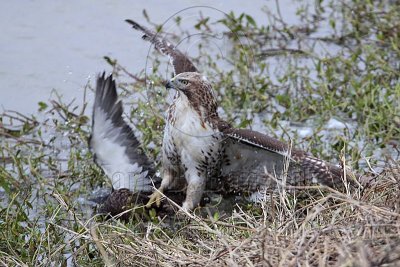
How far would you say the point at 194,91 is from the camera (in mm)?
6773

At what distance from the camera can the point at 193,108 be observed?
266 inches

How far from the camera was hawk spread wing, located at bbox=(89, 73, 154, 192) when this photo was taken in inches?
275

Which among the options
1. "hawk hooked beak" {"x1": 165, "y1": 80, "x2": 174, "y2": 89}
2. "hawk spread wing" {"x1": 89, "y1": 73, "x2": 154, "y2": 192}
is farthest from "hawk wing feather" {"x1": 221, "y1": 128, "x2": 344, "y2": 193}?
"hawk spread wing" {"x1": 89, "y1": 73, "x2": 154, "y2": 192}

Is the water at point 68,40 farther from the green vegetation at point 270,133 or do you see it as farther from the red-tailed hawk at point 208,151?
the red-tailed hawk at point 208,151

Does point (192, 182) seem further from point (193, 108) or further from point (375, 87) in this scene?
point (375, 87)

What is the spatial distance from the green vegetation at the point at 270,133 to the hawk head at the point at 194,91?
70 cm

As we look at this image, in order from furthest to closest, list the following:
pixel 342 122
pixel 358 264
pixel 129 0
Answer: pixel 129 0 → pixel 342 122 → pixel 358 264

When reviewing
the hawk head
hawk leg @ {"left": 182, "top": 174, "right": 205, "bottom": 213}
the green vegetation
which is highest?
the hawk head

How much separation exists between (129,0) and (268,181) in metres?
4.19

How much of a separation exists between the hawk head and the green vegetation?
695mm

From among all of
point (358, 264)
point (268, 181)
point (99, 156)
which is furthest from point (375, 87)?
point (358, 264)

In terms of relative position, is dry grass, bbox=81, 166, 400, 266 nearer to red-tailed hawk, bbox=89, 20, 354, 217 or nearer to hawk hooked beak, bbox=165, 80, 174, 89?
red-tailed hawk, bbox=89, 20, 354, 217

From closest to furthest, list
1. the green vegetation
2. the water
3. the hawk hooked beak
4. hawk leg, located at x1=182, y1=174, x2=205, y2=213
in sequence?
the green vegetation → the hawk hooked beak → hawk leg, located at x1=182, y1=174, x2=205, y2=213 → the water

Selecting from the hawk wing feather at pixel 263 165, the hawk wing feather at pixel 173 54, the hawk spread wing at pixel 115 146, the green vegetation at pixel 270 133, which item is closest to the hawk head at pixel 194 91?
the hawk wing feather at pixel 263 165
